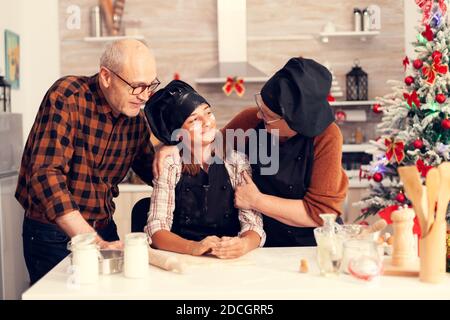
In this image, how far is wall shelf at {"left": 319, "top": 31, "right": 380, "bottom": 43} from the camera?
5320 mm

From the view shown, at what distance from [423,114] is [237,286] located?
2.69m

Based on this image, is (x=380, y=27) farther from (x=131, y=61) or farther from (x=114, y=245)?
(x=114, y=245)

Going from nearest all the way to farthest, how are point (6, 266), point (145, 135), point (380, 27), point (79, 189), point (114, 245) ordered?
point (114, 245)
point (79, 189)
point (145, 135)
point (6, 266)
point (380, 27)

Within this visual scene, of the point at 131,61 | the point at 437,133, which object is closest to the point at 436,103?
the point at 437,133

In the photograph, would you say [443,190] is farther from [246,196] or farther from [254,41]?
[254,41]

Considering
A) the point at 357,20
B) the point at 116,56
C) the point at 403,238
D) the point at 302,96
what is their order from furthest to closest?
the point at 357,20
the point at 116,56
the point at 302,96
the point at 403,238

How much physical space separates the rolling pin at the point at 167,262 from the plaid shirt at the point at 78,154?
0.38 metres

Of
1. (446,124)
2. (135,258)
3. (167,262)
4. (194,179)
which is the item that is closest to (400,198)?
(446,124)

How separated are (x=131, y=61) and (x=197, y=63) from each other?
3368 millimetres

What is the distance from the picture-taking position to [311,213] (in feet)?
7.60

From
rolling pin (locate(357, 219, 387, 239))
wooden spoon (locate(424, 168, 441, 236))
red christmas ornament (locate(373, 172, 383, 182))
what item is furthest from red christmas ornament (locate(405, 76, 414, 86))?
wooden spoon (locate(424, 168, 441, 236))

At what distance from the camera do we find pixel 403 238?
182cm

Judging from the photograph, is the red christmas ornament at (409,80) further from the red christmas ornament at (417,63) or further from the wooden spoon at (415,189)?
the wooden spoon at (415,189)

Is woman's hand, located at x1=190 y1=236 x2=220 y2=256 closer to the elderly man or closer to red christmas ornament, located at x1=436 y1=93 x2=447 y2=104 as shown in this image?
the elderly man
